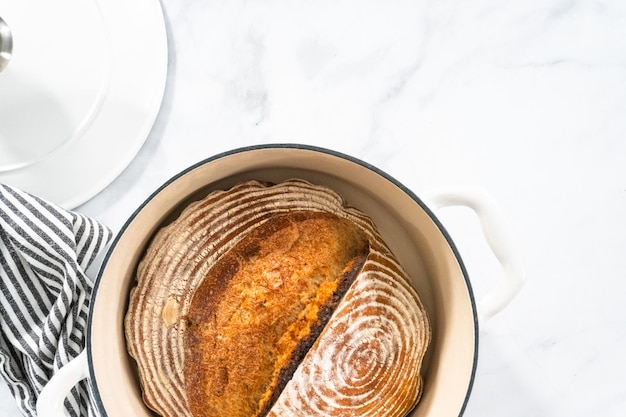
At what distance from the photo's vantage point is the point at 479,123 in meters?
0.85

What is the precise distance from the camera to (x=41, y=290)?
0.79 meters

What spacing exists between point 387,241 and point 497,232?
157 millimetres

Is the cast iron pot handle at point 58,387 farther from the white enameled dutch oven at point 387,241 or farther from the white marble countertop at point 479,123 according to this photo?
the white marble countertop at point 479,123

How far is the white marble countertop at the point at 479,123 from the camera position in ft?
2.72

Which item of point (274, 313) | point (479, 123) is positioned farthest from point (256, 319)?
point (479, 123)

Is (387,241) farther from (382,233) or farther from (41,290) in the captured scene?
(41,290)

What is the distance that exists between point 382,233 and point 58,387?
13.9 inches

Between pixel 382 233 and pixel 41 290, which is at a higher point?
pixel 41 290

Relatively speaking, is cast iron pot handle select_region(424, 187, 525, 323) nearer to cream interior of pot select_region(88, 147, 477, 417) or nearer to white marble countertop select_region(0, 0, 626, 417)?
cream interior of pot select_region(88, 147, 477, 417)

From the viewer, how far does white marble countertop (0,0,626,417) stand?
828mm

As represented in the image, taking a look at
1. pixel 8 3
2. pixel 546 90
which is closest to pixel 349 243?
pixel 546 90

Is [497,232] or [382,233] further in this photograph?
[382,233]

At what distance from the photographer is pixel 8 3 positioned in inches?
30.8

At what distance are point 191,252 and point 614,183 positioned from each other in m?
0.49
